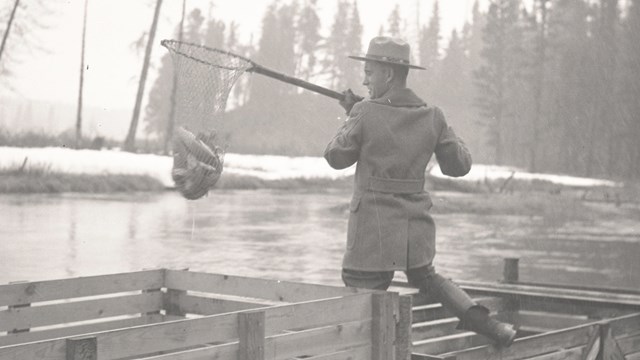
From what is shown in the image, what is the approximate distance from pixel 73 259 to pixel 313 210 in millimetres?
12485

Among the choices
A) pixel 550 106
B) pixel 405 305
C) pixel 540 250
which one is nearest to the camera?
pixel 405 305

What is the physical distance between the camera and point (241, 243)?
16.8m

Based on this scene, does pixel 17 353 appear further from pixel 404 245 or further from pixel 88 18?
pixel 88 18

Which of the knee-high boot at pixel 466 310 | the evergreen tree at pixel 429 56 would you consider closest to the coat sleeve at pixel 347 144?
the knee-high boot at pixel 466 310

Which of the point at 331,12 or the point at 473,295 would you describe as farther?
the point at 331,12

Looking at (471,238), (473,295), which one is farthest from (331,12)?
(473,295)

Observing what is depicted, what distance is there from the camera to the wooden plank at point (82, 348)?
12.5ft

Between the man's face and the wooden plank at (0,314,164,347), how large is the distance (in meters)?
1.90

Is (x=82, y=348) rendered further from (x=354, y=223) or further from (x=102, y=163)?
(x=102, y=163)

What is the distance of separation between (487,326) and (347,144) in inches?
48.0

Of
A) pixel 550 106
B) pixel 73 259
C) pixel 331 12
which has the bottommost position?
pixel 73 259

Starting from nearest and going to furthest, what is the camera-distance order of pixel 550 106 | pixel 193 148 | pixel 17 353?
pixel 17 353 → pixel 193 148 → pixel 550 106

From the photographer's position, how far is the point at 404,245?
19.3 feet

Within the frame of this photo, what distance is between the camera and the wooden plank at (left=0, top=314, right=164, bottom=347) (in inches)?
227
